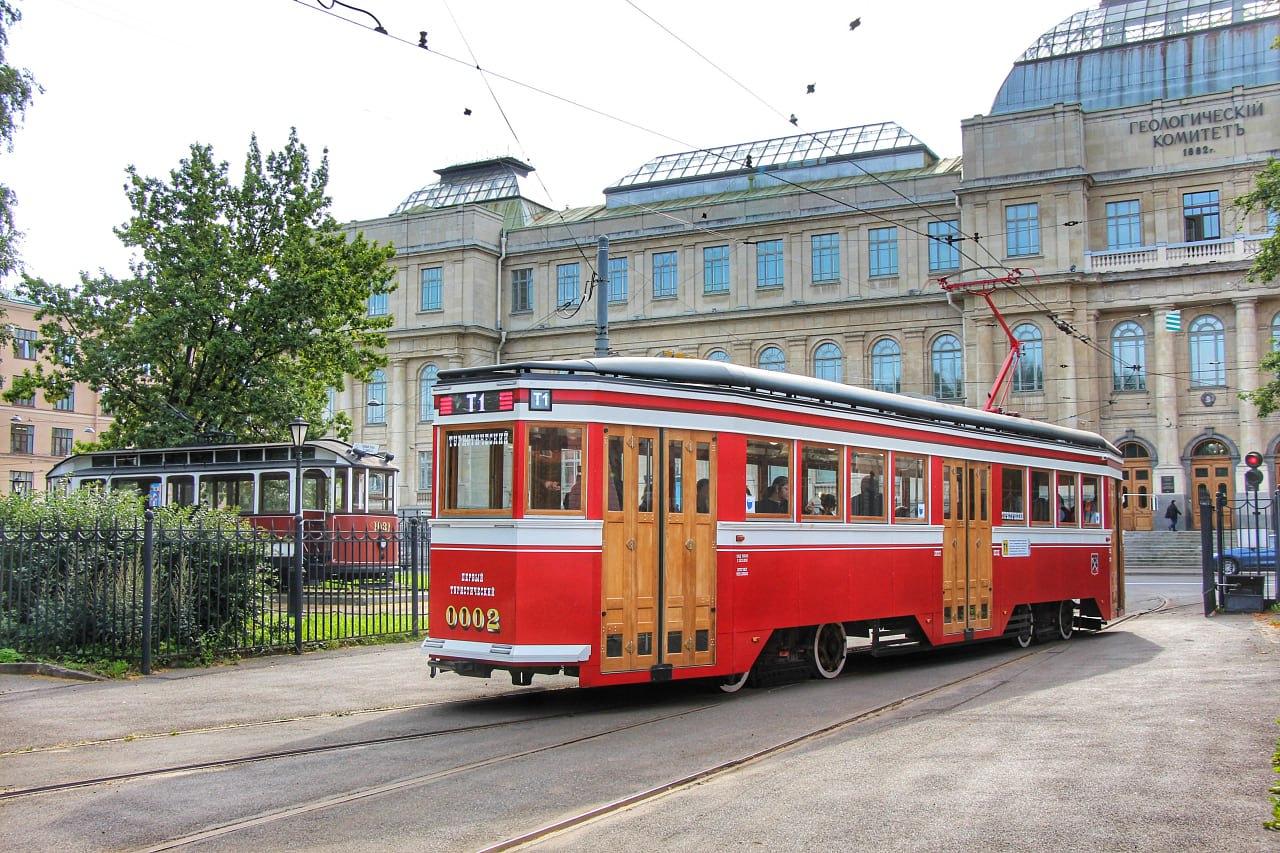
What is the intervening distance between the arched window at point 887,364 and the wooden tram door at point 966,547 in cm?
3916

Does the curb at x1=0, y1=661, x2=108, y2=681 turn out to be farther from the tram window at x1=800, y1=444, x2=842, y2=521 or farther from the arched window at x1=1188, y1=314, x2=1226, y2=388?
the arched window at x1=1188, y1=314, x2=1226, y2=388

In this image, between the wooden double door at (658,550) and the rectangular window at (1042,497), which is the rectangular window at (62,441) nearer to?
the rectangular window at (1042,497)

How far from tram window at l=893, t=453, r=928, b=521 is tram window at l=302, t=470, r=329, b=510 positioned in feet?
66.8

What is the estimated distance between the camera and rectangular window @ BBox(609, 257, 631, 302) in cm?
6197

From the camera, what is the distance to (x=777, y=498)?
530 inches

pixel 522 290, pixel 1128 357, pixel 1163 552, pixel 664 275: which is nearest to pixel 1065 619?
pixel 1163 552

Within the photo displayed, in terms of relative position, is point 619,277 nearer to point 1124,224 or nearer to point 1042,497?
point 1124,224

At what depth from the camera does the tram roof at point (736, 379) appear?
38.8ft

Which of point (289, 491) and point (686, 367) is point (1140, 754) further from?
point (289, 491)

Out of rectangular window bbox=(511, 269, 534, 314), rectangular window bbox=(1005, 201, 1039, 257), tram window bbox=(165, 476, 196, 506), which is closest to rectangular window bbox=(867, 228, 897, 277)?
rectangular window bbox=(1005, 201, 1039, 257)

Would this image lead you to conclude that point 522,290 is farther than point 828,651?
Yes

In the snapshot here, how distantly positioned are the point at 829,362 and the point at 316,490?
101 ft

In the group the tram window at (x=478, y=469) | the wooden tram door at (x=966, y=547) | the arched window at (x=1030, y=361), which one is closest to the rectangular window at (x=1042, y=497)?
the wooden tram door at (x=966, y=547)

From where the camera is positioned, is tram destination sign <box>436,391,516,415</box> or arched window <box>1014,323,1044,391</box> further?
arched window <box>1014,323,1044,391</box>
